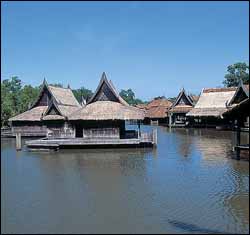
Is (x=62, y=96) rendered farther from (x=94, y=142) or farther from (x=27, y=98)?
(x=27, y=98)

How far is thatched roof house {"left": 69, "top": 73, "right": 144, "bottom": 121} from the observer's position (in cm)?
2558

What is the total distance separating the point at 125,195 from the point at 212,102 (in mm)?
35964

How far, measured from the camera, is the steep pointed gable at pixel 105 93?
2685 cm

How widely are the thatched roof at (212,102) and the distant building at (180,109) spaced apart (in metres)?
4.08

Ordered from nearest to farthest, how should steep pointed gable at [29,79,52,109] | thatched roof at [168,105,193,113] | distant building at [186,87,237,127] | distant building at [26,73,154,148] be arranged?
distant building at [26,73,154,148]
steep pointed gable at [29,79,52,109]
distant building at [186,87,237,127]
thatched roof at [168,105,193,113]

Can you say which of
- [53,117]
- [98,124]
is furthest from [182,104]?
[98,124]

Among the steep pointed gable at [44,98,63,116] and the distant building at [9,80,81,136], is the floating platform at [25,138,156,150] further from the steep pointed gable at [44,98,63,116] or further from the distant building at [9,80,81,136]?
the distant building at [9,80,81,136]

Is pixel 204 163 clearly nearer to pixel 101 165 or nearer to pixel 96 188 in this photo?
pixel 101 165

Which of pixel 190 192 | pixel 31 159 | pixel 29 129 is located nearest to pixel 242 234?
pixel 190 192

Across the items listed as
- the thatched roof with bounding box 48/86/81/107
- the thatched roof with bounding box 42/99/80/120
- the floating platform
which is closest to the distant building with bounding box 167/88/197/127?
the thatched roof with bounding box 48/86/81/107

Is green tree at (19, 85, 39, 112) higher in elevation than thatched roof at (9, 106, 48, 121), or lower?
higher

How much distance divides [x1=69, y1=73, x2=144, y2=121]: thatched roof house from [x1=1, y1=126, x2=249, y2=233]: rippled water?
5503mm

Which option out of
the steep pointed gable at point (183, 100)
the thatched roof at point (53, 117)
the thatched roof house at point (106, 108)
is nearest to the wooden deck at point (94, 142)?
the thatched roof house at point (106, 108)

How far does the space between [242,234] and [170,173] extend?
755 cm
